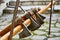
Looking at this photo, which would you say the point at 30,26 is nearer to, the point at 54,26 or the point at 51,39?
the point at 51,39

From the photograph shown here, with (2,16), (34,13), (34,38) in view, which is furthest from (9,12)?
(34,13)

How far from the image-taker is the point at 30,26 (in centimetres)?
229

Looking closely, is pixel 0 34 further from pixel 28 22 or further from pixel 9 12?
pixel 9 12

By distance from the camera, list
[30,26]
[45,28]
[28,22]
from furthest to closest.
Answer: [45,28]
[30,26]
[28,22]

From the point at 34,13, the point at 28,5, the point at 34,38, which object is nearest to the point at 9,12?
the point at 28,5

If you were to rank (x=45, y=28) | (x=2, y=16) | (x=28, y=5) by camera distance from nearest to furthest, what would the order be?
(x=45, y=28)
(x=2, y=16)
(x=28, y=5)

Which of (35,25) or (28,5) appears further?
(28,5)

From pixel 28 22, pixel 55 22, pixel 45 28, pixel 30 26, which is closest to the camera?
pixel 28 22

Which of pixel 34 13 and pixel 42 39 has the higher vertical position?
pixel 34 13

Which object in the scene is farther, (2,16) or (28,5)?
(28,5)

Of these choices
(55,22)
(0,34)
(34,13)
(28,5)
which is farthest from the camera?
(28,5)

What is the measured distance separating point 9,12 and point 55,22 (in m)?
2.53

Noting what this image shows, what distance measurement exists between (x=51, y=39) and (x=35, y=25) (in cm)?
269

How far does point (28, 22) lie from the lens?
84.6 inches
